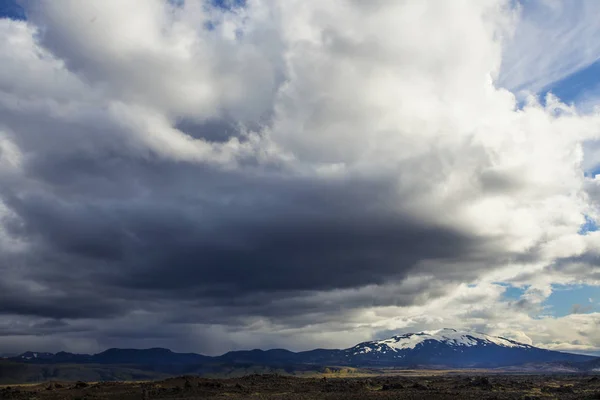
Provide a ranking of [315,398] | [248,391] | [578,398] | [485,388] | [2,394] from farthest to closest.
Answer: [485,388]
[248,391]
[2,394]
[315,398]
[578,398]

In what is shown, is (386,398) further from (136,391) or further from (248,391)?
(136,391)

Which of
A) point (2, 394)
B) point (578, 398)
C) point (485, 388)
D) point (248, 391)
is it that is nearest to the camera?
point (578, 398)

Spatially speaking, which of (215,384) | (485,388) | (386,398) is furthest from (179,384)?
(485,388)

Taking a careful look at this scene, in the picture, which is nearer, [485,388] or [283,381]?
[485,388]

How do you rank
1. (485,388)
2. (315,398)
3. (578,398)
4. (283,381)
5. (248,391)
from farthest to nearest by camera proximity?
(283,381) → (485,388) → (248,391) → (315,398) → (578,398)

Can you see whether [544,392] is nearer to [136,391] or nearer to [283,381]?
[283,381]

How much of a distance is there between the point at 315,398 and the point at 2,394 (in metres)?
84.5

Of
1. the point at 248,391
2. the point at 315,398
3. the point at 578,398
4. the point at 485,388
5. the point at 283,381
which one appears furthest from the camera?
the point at 283,381

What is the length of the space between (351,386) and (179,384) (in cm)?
5528

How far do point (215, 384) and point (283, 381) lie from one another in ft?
120

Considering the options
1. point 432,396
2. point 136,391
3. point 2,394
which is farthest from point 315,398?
point 2,394

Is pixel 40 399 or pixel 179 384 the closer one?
pixel 40 399

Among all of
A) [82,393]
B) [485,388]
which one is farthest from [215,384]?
[485,388]

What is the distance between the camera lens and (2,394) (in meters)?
138
